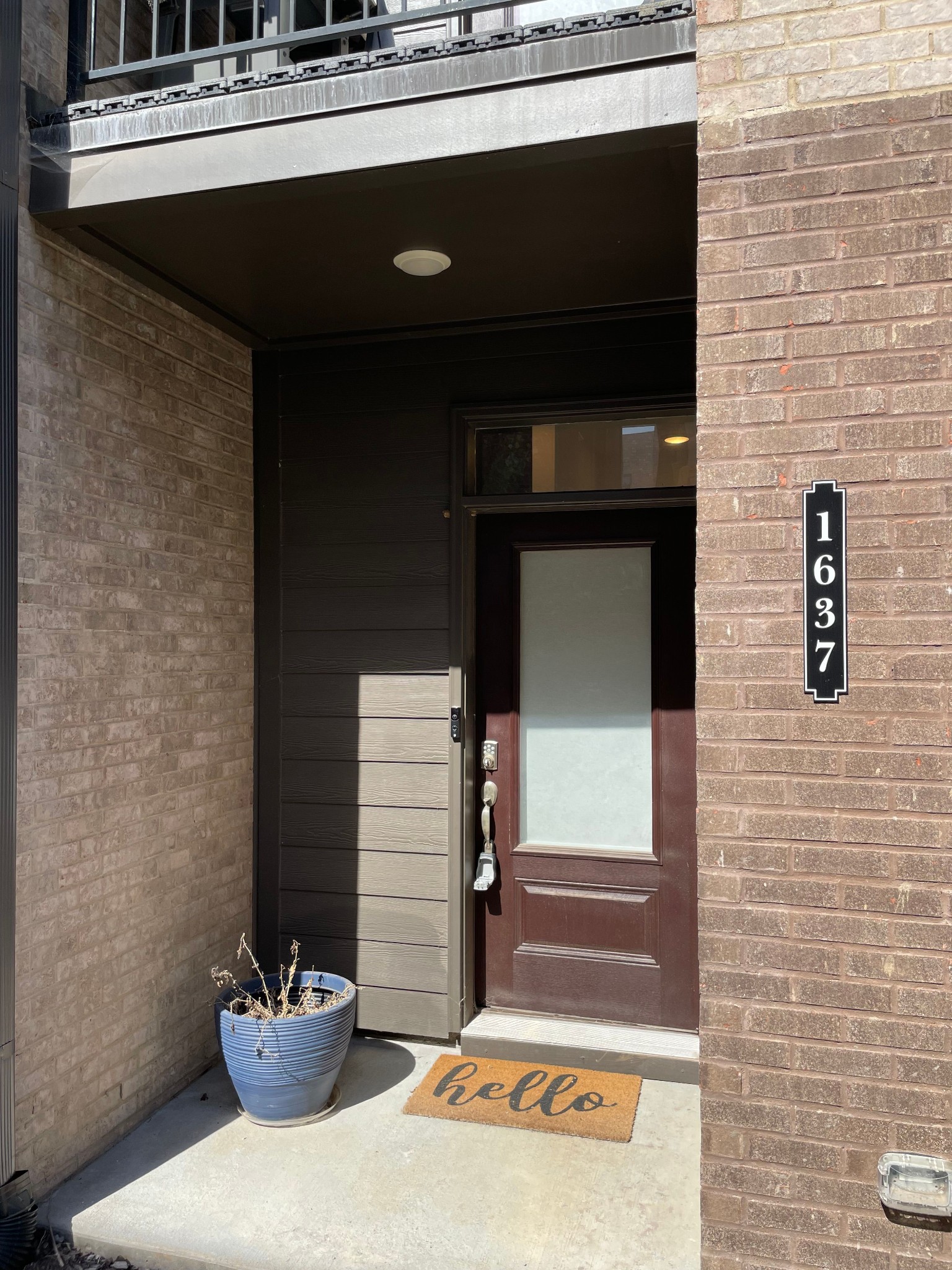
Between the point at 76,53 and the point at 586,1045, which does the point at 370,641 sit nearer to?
the point at 586,1045

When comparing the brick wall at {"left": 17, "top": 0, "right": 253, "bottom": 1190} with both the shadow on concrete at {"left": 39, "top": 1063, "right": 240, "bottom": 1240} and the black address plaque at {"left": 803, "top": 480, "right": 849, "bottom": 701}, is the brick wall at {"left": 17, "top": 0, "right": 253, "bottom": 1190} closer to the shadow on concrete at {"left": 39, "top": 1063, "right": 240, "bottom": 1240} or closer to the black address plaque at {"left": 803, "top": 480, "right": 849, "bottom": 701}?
the shadow on concrete at {"left": 39, "top": 1063, "right": 240, "bottom": 1240}

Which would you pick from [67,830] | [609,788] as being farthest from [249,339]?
[609,788]

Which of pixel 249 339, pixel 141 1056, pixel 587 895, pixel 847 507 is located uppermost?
pixel 249 339

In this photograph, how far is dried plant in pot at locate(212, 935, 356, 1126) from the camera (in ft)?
9.02

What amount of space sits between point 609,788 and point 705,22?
2.34 meters

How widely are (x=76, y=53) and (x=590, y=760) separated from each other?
8.96 feet

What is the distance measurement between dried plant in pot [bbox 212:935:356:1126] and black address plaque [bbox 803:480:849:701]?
1.88m

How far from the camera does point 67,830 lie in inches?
102

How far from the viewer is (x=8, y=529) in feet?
7.85

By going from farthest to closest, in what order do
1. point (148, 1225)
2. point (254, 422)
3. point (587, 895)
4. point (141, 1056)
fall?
point (254, 422) → point (587, 895) → point (141, 1056) → point (148, 1225)

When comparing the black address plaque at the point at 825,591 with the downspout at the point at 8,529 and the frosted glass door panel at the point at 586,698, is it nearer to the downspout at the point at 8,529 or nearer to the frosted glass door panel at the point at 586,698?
the frosted glass door panel at the point at 586,698

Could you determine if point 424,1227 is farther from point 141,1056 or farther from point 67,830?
point 67,830

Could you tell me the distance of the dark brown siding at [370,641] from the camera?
11.0 feet

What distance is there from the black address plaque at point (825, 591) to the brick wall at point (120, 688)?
1.99 meters
